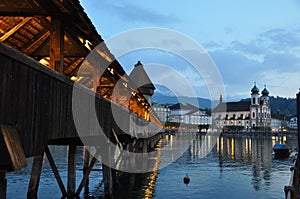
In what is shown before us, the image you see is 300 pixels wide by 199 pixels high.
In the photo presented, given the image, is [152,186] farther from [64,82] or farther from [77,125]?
[64,82]

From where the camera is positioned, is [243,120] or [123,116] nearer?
[123,116]

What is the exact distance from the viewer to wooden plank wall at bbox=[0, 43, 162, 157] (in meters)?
5.79

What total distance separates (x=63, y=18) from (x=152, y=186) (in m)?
16.2

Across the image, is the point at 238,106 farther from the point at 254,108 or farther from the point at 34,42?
the point at 34,42

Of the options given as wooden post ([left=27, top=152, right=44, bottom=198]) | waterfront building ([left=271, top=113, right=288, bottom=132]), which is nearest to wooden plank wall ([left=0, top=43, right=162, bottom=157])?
wooden post ([left=27, top=152, right=44, bottom=198])

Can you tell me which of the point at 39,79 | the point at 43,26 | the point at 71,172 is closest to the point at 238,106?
the point at 71,172

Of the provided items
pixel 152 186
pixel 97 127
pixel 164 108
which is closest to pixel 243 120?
pixel 164 108

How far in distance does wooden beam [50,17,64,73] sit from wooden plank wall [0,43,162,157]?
524 mm

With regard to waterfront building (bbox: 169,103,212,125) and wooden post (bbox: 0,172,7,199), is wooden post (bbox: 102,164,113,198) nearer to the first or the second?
wooden post (bbox: 0,172,7,199)

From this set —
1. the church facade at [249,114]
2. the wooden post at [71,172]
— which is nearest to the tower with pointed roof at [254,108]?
the church facade at [249,114]

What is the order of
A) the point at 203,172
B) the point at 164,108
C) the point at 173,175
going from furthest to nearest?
the point at 164,108, the point at 203,172, the point at 173,175

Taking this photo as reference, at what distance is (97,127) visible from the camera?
41.4 ft

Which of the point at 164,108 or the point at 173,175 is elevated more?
the point at 164,108

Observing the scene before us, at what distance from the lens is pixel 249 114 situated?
170 meters
